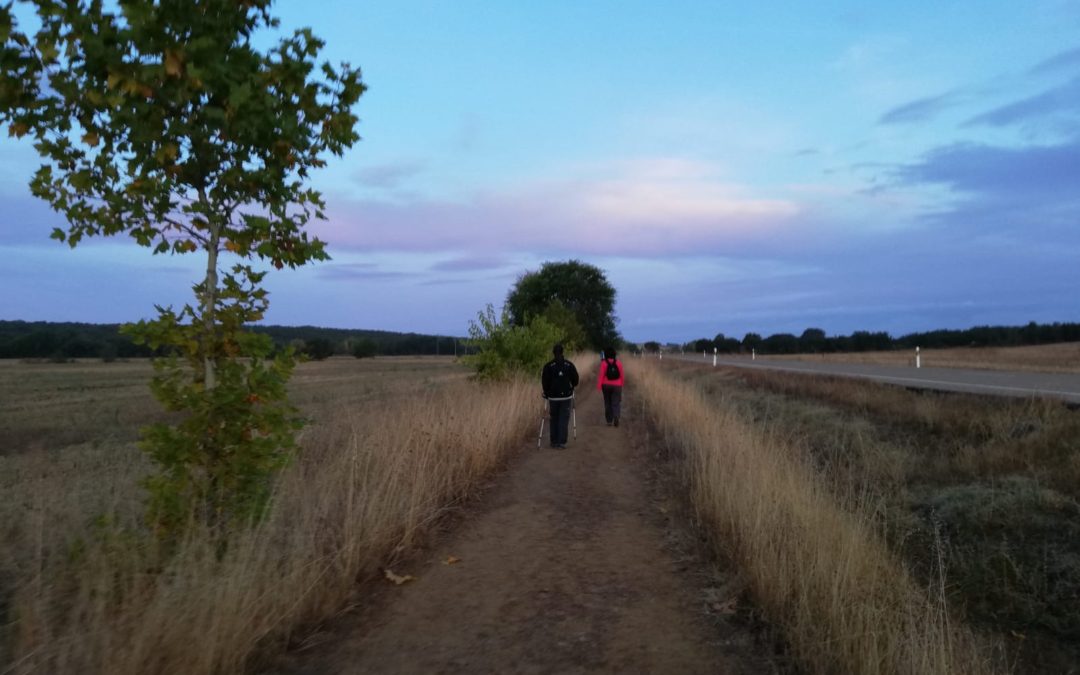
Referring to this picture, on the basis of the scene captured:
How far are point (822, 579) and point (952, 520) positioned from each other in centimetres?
424

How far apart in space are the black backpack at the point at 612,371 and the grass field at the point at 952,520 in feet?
8.67

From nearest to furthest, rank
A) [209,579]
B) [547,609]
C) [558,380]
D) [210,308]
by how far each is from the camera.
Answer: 1. [209,579]
2. [210,308]
3. [547,609]
4. [558,380]

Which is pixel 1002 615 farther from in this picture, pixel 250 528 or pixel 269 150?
pixel 269 150

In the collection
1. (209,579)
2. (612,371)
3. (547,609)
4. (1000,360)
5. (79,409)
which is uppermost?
(612,371)

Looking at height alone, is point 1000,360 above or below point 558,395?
above

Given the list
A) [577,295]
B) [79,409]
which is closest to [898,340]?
[577,295]

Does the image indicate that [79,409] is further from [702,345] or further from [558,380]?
[702,345]

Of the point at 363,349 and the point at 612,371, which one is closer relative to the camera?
the point at 612,371

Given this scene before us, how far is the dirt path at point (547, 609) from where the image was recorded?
440 centimetres

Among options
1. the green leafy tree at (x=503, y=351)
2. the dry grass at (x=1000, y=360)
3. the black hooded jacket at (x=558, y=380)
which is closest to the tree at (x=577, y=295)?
the dry grass at (x=1000, y=360)

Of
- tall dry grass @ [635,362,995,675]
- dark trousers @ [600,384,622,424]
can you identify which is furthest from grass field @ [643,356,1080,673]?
dark trousers @ [600,384,622,424]

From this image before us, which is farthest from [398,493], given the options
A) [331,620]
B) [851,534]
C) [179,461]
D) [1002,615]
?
[1002,615]

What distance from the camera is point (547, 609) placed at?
5309 millimetres

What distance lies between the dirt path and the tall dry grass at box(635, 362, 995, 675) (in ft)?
1.19
